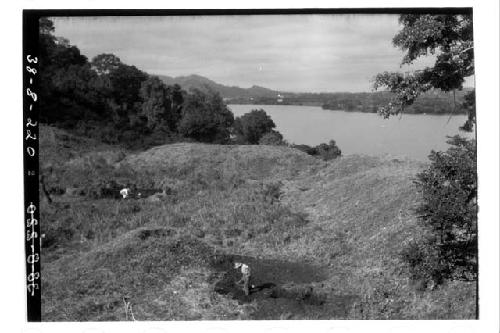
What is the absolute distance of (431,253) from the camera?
7879 millimetres

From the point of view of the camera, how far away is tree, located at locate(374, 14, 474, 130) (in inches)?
292

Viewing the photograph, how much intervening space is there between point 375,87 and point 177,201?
565 cm

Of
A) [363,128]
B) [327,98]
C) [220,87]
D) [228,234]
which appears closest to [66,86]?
[220,87]

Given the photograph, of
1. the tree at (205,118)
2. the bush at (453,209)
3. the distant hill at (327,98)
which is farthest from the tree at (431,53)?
the tree at (205,118)

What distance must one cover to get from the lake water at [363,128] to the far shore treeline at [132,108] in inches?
10.7

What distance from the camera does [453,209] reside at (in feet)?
24.5

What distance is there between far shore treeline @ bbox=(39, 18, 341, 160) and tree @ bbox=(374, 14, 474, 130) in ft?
5.72

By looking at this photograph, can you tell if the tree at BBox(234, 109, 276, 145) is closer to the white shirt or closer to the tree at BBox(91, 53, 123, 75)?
the tree at BBox(91, 53, 123, 75)

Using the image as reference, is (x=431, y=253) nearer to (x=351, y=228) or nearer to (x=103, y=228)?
(x=351, y=228)

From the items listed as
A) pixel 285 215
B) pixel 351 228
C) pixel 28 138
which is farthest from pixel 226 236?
pixel 28 138

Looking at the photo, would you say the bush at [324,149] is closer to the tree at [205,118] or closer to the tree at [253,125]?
the tree at [253,125]

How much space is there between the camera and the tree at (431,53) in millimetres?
7406
